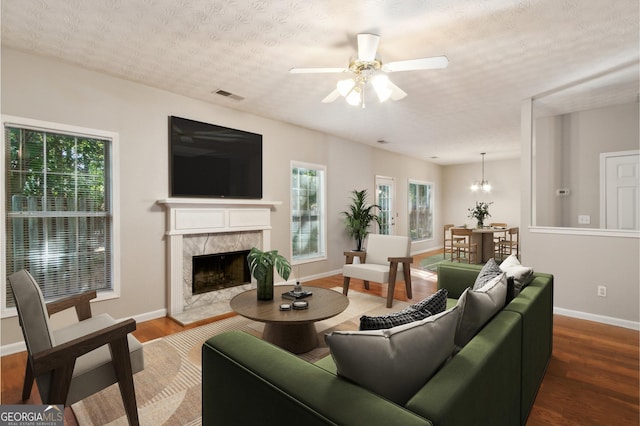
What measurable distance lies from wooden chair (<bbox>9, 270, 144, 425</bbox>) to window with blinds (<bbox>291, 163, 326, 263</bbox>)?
11.6ft

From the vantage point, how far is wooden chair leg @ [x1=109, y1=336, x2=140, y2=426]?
5.41 ft

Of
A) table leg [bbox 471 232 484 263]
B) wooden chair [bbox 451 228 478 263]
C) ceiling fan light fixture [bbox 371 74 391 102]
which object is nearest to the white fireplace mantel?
ceiling fan light fixture [bbox 371 74 391 102]

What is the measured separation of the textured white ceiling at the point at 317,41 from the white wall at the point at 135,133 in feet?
0.55

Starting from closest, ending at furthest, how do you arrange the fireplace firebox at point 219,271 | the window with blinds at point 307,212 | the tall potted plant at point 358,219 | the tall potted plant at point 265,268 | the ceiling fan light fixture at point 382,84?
the ceiling fan light fixture at point 382,84 → the tall potted plant at point 265,268 → the fireplace firebox at point 219,271 → the window with blinds at point 307,212 → the tall potted plant at point 358,219

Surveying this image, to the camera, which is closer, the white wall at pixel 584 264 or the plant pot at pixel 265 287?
the plant pot at pixel 265 287

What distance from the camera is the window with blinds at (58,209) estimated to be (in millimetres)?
2762

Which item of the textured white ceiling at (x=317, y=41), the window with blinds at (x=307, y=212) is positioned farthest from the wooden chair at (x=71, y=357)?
the window with blinds at (x=307, y=212)

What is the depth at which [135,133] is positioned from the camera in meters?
3.43

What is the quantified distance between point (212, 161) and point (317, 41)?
2.17 m

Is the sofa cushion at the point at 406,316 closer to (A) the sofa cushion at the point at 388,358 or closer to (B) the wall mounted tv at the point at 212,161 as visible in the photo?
(A) the sofa cushion at the point at 388,358

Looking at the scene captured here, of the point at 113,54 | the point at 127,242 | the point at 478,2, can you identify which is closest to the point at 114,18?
the point at 113,54

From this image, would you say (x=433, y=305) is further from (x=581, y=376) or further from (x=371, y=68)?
(x=371, y=68)

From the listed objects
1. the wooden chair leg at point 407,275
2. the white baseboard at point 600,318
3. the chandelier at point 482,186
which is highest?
the chandelier at point 482,186

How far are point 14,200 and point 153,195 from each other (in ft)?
3.76
